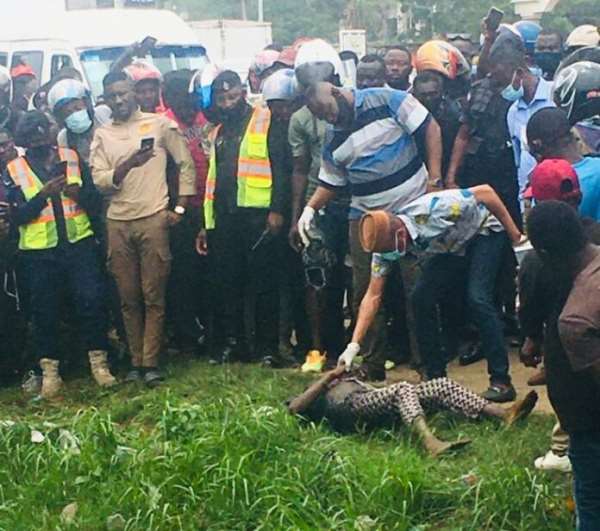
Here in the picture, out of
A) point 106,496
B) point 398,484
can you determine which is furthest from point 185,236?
point 398,484

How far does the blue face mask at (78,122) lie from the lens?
861cm

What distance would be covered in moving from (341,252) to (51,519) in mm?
2968

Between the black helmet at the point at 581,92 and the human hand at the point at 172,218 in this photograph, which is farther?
the human hand at the point at 172,218

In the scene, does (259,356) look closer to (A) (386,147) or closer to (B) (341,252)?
(B) (341,252)

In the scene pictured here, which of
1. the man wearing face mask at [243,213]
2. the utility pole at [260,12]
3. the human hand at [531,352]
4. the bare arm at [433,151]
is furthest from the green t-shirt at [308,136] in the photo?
the utility pole at [260,12]

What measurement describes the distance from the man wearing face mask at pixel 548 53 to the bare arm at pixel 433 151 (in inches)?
67.4

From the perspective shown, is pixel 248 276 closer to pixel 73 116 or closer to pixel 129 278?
pixel 129 278

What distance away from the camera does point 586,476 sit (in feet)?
14.4

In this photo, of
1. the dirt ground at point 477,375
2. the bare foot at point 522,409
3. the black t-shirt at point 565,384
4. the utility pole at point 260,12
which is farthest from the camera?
the utility pole at point 260,12

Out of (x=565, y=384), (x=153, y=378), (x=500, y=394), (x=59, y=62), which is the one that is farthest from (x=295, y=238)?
(x=59, y=62)

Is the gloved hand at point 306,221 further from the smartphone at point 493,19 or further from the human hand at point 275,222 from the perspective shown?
the smartphone at point 493,19

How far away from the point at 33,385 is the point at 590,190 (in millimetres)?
4443

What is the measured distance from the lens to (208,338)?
897 centimetres

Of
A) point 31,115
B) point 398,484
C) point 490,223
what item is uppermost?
point 31,115
